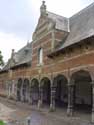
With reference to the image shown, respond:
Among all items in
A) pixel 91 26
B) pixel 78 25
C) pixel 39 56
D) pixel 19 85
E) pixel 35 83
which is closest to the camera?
pixel 91 26

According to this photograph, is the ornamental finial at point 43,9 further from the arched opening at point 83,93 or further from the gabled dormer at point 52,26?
the arched opening at point 83,93

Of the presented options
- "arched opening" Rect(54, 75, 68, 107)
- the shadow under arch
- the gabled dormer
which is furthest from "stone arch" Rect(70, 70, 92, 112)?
the gabled dormer

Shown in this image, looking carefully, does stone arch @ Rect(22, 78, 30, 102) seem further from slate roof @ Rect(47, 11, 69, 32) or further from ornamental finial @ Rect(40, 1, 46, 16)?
slate roof @ Rect(47, 11, 69, 32)

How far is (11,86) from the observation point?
117ft

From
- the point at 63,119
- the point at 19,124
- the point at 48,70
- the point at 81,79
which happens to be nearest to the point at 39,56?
the point at 48,70

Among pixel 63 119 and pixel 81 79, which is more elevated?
pixel 81 79

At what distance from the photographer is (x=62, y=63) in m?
19.1

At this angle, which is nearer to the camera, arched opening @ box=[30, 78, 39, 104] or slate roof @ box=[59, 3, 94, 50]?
slate roof @ box=[59, 3, 94, 50]

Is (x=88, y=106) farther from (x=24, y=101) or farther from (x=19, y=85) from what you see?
(x=19, y=85)

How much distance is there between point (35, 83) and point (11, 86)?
10169 mm

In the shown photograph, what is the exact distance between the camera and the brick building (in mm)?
16547

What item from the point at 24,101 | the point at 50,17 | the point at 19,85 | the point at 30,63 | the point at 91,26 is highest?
the point at 50,17

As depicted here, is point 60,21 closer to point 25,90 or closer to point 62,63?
point 62,63

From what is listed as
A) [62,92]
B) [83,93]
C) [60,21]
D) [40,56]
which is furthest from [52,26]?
[62,92]
